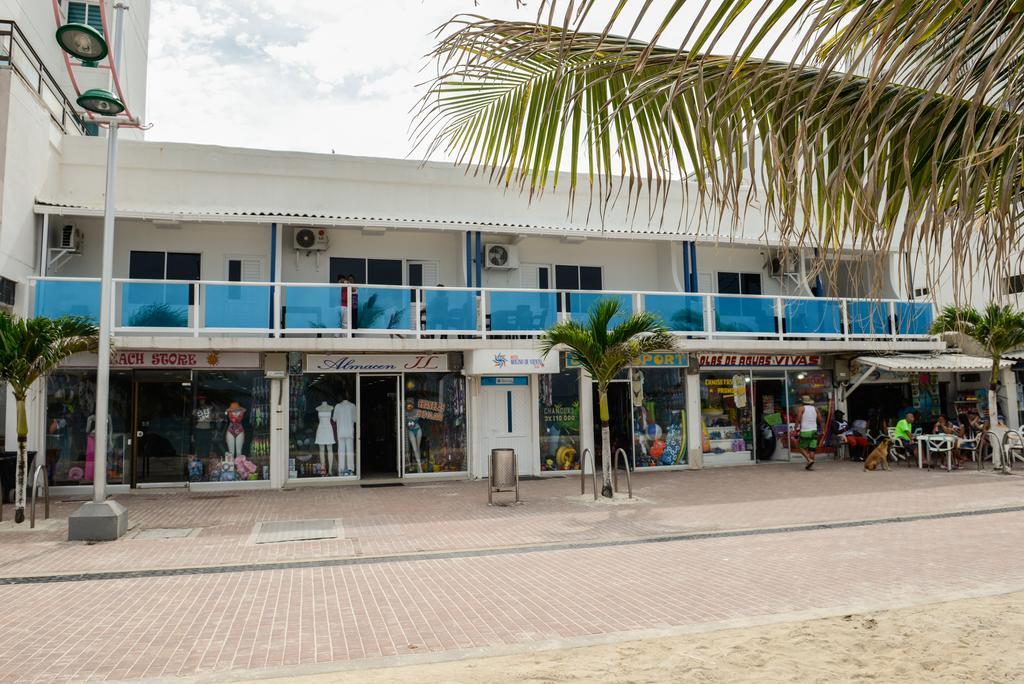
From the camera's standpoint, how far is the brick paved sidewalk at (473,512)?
384 inches

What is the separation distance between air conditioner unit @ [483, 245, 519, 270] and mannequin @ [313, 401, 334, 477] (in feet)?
17.6

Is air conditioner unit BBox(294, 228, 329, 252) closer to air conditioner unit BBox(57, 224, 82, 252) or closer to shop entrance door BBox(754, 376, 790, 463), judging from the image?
air conditioner unit BBox(57, 224, 82, 252)

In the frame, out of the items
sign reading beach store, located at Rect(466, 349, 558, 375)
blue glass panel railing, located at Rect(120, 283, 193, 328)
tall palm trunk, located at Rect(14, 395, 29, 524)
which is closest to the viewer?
tall palm trunk, located at Rect(14, 395, 29, 524)

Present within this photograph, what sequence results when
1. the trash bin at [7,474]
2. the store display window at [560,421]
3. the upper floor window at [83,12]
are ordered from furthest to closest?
the upper floor window at [83,12]
the store display window at [560,421]
the trash bin at [7,474]

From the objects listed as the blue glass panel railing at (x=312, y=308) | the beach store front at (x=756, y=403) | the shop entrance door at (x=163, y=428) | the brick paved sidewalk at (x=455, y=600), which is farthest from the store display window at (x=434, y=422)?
the brick paved sidewalk at (x=455, y=600)

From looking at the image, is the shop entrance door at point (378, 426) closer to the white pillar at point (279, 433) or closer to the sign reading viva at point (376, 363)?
the sign reading viva at point (376, 363)

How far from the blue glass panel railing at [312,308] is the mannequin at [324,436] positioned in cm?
216

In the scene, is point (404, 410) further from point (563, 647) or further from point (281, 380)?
point (563, 647)

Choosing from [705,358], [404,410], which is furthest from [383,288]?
[705,358]

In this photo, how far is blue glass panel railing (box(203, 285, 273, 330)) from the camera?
14.8 metres

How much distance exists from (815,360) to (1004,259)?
1886cm

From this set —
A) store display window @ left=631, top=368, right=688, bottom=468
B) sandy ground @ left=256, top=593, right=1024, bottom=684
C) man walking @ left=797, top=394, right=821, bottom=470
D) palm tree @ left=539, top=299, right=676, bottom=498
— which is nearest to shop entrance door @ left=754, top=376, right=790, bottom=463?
man walking @ left=797, top=394, right=821, bottom=470

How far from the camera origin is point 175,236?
56.7 feet

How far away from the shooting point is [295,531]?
11.2 metres
